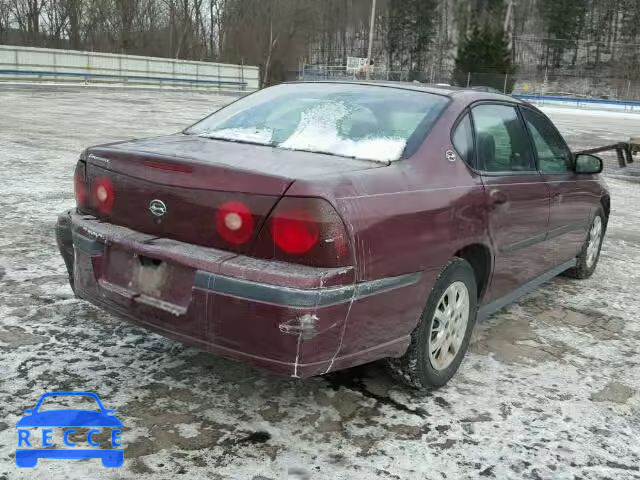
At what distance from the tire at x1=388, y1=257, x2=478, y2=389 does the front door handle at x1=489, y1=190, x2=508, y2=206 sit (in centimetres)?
40

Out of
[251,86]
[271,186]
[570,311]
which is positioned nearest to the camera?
[271,186]

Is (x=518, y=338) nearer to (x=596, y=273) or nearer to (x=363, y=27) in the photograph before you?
(x=596, y=273)

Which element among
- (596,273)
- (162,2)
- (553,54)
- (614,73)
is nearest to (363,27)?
(553,54)

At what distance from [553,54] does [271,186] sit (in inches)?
3572

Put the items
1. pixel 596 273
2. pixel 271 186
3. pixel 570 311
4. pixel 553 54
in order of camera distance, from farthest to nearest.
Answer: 1. pixel 553 54
2. pixel 596 273
3. pixel 570 311
4. pixel 271 186

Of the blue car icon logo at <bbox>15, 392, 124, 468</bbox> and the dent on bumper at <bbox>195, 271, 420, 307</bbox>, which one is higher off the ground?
the dent on bumper at <bbox>195, 271, 420, 307</bbox>

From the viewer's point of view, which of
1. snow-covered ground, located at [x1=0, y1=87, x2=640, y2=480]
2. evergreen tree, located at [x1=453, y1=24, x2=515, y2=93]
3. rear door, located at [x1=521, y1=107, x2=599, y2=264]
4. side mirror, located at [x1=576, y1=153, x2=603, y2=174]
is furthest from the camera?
evergreen tree, located at [x1=453, y1=24, x2=515, y2=93]

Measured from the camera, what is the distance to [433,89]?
3.72 metres

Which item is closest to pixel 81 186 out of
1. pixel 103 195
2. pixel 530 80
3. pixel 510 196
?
pixel 103 195

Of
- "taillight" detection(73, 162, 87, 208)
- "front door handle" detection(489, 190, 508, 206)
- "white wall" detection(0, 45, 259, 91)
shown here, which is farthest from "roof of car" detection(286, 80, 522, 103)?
"white wall" detection(0, 45, 259, 91)

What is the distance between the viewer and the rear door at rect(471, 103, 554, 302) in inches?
139

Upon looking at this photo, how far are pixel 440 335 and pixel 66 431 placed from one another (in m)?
1.74

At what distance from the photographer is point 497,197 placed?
3496 millimetres

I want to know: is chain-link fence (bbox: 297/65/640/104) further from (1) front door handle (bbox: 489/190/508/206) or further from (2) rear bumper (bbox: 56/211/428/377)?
(2) rear bumper (bbox: 56/211/428/377)
